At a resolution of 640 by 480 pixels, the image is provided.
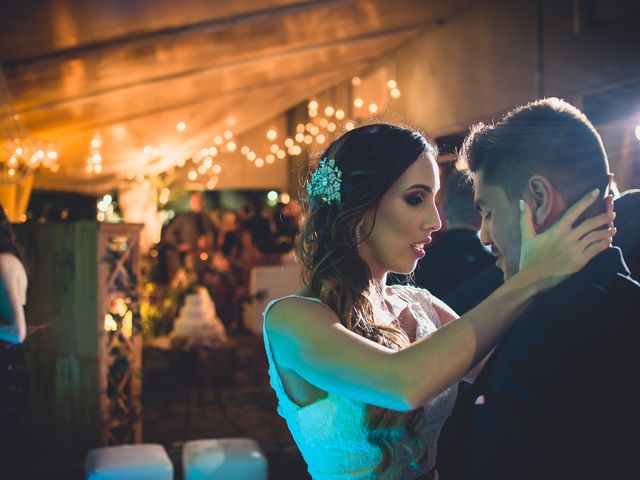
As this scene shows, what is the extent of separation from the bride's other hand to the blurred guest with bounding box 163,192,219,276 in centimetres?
851

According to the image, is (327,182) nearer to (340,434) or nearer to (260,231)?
(340,434)

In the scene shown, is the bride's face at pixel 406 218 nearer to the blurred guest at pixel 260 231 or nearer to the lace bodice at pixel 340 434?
Answer: the lace bodice at pixel 340 434

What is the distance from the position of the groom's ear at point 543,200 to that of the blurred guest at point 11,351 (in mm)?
2685

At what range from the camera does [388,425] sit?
1482 millimetres

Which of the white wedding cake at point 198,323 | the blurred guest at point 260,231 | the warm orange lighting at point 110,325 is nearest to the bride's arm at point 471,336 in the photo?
the warm orange lighting at point 110,325

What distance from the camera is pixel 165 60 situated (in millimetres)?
5703

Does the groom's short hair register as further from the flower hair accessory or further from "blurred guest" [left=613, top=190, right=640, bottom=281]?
the flower hair accessory

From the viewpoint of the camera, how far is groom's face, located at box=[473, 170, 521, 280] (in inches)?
47.6

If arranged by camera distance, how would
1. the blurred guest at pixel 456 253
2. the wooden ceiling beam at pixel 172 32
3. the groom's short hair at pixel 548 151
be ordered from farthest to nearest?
the wooden ceiling beam at pixel 172 32, the blurred guest at pixel 456 253, the groom's short hair at pixel 548 151

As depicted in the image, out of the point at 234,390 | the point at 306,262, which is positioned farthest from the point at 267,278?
the point at 306,262

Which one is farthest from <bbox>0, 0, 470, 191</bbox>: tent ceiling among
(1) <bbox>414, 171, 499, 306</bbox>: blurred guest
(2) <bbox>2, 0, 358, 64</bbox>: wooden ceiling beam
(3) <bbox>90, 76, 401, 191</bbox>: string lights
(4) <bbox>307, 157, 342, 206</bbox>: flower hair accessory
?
(4) <bbox>307, 157, 342, 206</bbox>: flower hair accessory

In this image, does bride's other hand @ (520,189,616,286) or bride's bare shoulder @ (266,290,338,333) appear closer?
bride's other hand @ (520,189,616,286)

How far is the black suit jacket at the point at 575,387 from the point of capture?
3.23 feet

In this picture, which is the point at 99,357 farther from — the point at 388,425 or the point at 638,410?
the point at 638,410
